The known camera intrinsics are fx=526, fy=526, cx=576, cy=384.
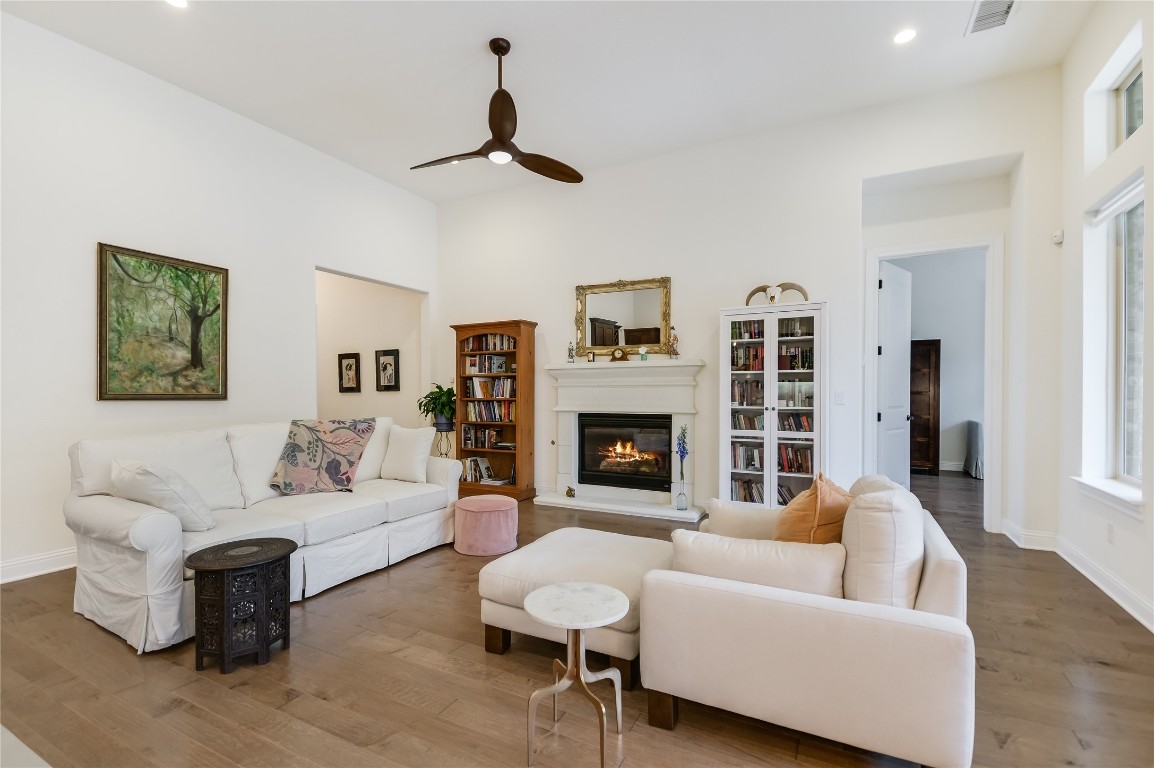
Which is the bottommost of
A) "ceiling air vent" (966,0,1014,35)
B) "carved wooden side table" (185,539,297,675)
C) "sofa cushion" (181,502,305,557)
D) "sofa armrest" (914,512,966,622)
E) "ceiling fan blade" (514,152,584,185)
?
"carved wooden side table" (185,539,297,675)

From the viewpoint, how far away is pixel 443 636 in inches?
105

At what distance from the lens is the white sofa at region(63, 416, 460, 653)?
252 centimetres

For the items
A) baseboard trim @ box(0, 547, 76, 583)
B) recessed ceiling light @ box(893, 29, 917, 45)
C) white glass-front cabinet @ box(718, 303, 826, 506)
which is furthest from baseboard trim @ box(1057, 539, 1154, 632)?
baseboard trim @ box(0, 547, 76, 583)

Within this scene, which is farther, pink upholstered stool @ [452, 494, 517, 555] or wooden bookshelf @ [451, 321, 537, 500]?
wooden bookshelf @ [451, 321, 537, 500]

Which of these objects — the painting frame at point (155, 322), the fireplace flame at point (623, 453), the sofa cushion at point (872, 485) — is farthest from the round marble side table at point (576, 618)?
the painting frame at point (155, 322)

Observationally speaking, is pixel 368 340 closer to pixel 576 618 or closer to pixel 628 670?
pixel 628 670

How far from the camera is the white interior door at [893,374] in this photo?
544cm

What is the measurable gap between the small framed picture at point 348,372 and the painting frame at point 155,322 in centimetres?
300

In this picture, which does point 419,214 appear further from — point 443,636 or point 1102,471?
point 1102,471

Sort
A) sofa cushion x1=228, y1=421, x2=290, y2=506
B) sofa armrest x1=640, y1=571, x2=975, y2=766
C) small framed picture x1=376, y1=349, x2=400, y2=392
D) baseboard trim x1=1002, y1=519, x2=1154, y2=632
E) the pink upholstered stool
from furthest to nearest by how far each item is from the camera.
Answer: small framed picture x1=376, y1=349, x2=400, y2=392, the pink upholstered stool, sofa cushion x1=228, y1=421, x2=290, y2=506, baseboard trim x1=1002, y1=519, x2=1154, y2=632, sofa armrest x1=640, y1=571, x2=975, y2=766

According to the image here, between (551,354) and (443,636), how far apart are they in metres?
3.77

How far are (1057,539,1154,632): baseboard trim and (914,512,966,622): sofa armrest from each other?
2096mm

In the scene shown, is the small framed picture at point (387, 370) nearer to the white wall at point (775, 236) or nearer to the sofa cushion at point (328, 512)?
the white wall at point (775, 236)

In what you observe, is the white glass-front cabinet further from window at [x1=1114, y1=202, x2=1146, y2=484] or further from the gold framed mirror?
window at [x1=1114, y1=202, x2=1146, y2=484]
